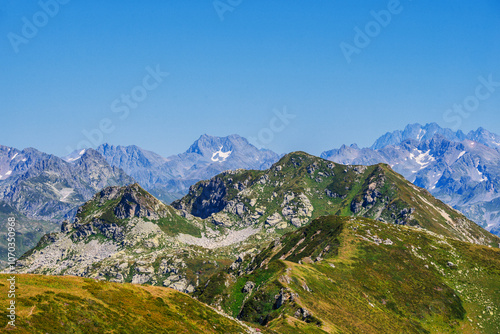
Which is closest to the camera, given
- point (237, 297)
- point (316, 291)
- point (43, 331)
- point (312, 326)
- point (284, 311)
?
point (43, 331)

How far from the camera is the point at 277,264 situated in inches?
7692

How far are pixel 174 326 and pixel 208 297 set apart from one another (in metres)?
106

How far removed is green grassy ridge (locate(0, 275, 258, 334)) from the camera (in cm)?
7375

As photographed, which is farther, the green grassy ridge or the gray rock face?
the gray rock face

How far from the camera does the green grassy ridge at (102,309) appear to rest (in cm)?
7375

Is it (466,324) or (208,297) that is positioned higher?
(466,324)

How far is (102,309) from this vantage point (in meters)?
86.1

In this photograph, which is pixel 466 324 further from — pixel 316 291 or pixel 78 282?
pixel 78 282

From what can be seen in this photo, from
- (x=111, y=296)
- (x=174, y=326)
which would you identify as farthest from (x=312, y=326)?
(x=111, y=296)

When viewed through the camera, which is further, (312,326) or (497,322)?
(497,322)

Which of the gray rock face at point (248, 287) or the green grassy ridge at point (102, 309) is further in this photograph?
the gray rock face at point (248, 287)

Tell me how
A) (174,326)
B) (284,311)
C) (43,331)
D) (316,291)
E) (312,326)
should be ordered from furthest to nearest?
(316,291), (284,311), (312,326), (174,326), (43,331)

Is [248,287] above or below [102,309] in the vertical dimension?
below

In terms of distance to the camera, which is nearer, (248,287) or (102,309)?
(102,309)
